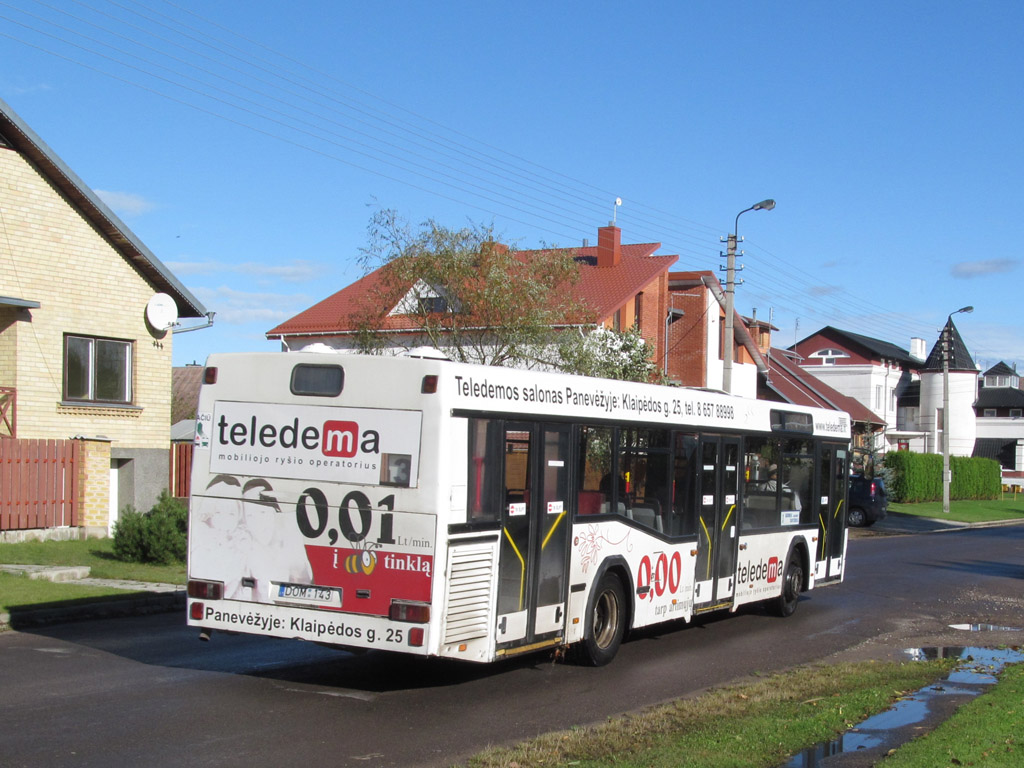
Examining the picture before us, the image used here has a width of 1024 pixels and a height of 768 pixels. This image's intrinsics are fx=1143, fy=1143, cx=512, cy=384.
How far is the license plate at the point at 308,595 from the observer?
9.05 metres

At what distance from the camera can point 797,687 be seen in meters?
10.2

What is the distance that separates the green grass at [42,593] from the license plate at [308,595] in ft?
17.3

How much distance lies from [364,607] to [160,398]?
19249mm

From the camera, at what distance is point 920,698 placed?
983 centimetres

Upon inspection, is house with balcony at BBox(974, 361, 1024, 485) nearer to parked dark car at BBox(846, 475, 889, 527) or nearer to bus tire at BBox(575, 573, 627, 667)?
parked dark car at BBox(846, 475, 889, 527)

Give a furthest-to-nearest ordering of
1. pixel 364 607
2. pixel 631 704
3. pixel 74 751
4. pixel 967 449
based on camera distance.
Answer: pixel 967 449
pixel 631 704
pixel 364 607
pixel 74 751

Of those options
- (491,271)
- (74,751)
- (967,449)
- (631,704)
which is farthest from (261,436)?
(967,449)

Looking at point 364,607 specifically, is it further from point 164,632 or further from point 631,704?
point 164,632

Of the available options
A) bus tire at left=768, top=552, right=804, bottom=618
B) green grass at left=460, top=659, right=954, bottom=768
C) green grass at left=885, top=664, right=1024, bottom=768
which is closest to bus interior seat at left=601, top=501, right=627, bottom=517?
green grass at left=460, top=659, right=954, bottom=768

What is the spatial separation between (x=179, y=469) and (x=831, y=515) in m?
17.9

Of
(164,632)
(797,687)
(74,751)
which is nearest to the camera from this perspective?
(74,751)

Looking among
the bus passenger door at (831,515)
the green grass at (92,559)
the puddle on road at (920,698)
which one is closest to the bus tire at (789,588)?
the bus passenger door at (831,515)

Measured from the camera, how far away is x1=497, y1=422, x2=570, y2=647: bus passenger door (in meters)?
9.56

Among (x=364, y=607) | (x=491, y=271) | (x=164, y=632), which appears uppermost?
(x=491, y=271)
